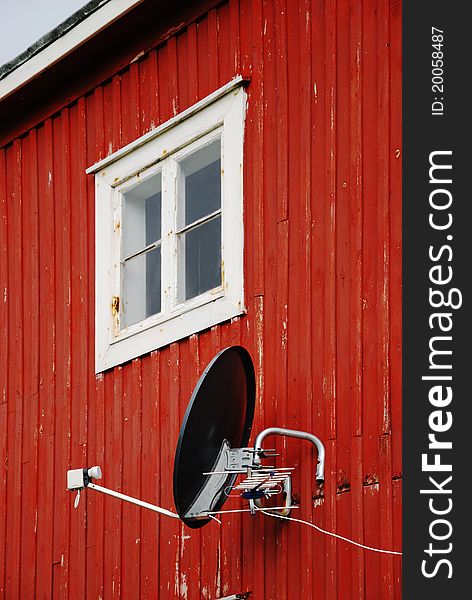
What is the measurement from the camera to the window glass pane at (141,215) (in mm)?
10609

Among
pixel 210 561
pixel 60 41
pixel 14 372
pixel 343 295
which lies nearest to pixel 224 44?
pixel 60 41

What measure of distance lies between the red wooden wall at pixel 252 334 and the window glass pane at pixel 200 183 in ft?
1.21

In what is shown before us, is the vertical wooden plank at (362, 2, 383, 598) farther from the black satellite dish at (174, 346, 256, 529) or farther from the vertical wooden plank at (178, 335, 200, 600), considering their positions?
the vertical wooden plank at (178, 335, 200, 600)

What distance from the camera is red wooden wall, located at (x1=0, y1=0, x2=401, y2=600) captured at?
848 cm

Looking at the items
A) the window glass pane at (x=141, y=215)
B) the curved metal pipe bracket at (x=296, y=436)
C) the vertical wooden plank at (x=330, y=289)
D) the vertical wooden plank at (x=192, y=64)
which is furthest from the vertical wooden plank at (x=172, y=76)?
the curved metal pipe bracket at (x=296, y=436)

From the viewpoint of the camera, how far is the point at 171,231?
1020 cm

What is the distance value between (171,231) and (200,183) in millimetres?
349

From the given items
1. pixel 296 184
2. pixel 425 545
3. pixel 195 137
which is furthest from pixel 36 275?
pixel 425 545

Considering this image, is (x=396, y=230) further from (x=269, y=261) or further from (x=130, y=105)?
(x=130, y=105)

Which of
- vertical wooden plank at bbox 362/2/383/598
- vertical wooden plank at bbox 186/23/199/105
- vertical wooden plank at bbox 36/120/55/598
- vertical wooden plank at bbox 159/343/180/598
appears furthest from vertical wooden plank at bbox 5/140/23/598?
vertical wooden plank at bbox 362/2/383/598

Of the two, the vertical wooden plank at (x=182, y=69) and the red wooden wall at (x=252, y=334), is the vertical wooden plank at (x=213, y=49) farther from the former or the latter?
the vertical wooden plank at (x=182, y=69)

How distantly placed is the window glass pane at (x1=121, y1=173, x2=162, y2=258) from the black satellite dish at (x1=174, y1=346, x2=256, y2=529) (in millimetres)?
2052

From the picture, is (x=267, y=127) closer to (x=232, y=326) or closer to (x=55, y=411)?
(x=232, y=326)

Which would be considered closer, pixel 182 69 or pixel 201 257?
pixel 201 257
